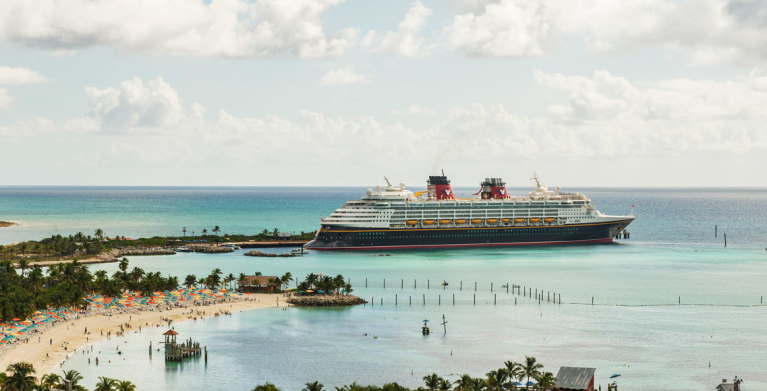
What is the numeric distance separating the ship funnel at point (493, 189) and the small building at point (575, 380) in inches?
4337

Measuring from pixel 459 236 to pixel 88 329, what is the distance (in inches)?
3502

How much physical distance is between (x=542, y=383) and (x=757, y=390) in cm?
1786

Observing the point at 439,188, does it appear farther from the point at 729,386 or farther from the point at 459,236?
the point at 729,386

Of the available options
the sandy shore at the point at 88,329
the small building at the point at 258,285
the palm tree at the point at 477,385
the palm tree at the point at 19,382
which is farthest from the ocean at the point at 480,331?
the palm tree at the point at 19,382

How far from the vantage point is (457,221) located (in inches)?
6260

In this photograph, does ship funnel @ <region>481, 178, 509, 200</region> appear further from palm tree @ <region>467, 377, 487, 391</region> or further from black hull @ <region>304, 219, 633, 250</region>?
palm tree @ <region>467, 377, 487, 391</region>

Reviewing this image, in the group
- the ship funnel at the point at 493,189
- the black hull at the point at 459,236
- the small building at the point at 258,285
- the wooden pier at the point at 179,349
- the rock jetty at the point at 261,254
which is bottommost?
the wooden pier at the point at 179,349

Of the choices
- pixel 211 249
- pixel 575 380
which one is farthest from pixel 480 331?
pixel 211 249

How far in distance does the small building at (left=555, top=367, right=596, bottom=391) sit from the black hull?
305ft

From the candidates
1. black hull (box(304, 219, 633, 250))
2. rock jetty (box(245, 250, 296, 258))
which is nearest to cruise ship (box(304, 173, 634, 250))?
black hull (box(304, 219, 633, 250))

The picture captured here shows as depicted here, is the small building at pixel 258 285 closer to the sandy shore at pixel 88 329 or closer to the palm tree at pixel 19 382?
the sandy shore at pixel 88 329

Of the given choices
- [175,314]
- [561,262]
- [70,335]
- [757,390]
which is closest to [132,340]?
[70,335]

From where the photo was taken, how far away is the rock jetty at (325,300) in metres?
92.8

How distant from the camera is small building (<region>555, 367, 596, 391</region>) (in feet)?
182
